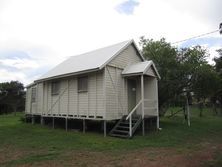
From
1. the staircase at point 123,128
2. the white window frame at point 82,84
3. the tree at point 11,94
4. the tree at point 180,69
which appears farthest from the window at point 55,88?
the tree at point 11,94

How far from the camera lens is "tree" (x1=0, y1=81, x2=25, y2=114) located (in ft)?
123

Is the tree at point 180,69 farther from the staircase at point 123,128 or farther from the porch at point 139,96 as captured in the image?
the staircase at point 123,128

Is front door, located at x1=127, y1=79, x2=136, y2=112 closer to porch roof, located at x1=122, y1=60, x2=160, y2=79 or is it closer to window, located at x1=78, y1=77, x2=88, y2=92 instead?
porch roof, located at x1=122, y1=60, x2=160, y2=79

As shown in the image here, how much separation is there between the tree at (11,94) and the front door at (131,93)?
28069 mm

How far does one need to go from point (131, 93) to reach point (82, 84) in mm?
3063

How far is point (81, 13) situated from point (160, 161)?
10731 millimetres

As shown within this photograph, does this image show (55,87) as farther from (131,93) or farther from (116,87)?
(131,93)

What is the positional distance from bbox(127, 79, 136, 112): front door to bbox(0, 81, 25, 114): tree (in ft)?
92.1

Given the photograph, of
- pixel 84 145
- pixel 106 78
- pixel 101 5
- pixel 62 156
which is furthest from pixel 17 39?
pixel 62 156

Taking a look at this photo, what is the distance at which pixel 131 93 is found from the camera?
14453 millimetres

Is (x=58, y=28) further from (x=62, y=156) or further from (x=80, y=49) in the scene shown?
(x=62, y=156)

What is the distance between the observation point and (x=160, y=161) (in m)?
6.98

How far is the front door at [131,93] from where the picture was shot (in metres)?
14.2

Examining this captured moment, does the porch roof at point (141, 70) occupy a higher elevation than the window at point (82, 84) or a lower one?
higher
